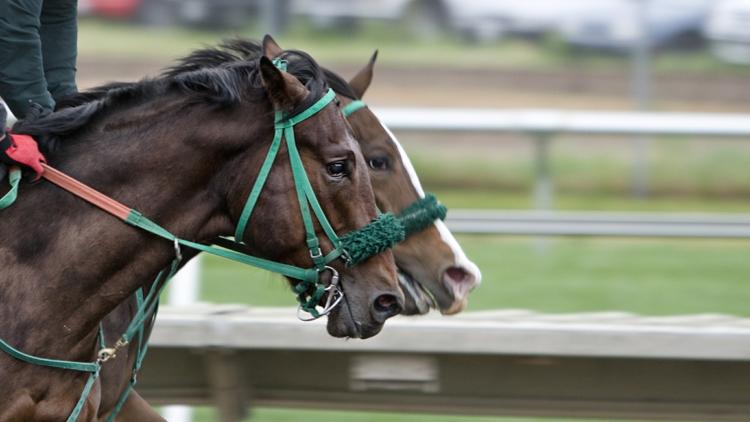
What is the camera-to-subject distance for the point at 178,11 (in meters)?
13.9

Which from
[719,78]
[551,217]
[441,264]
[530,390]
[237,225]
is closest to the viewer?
[237,225]

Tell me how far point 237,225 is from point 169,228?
0.64ft

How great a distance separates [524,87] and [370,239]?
11.3 meters

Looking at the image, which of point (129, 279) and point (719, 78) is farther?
point (719, 78)

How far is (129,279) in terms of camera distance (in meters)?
3.50

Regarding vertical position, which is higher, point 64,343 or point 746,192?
point 64,343

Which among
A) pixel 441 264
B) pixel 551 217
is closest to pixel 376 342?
pixel 441 264

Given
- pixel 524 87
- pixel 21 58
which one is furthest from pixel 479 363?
pixel 524 87

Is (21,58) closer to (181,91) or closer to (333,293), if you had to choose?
(181,91)

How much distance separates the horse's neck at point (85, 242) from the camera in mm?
3430

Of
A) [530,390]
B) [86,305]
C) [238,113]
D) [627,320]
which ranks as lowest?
[530,390]

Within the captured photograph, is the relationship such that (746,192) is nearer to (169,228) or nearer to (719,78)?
(719,78)

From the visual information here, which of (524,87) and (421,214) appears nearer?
(421,214)

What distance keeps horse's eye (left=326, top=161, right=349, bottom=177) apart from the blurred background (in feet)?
18.9
